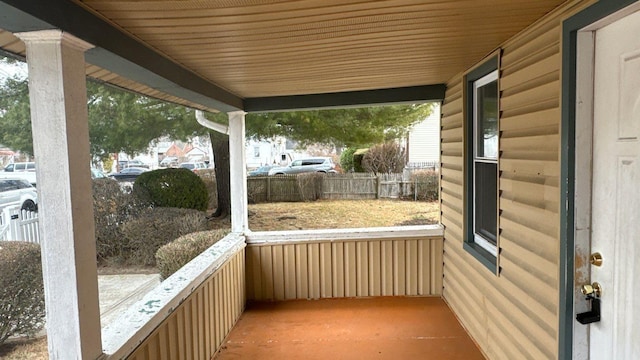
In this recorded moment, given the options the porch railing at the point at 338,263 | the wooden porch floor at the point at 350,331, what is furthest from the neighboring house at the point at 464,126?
the porch railing at the point at 338,263

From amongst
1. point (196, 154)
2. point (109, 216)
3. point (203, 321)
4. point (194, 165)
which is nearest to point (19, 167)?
point (203, 321)

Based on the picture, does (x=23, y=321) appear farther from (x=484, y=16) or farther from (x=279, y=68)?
(x=484, y=16)

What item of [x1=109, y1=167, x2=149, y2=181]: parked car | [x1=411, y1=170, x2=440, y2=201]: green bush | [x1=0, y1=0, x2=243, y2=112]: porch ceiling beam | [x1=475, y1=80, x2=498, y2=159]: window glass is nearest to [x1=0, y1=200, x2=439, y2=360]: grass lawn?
[x1=411, y1=170, x2=440, y2=201]: green bush

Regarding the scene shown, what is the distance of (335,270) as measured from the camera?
4.32 m

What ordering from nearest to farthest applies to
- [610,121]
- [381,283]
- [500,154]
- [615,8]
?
[615,8], [610,121], [500,154], [381,283]

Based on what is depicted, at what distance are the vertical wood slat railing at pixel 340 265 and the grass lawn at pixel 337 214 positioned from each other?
7.83 ft

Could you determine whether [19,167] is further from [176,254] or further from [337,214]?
[337,214]

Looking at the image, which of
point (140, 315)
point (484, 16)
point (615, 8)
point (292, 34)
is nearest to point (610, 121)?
point (615, 8)

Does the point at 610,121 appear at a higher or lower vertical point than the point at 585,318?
higher

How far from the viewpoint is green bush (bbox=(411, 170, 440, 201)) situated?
839 cm

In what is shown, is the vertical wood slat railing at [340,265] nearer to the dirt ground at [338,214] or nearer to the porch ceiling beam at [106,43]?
the porch ceiling beam at [106,43]

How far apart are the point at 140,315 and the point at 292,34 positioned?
69.6 inches

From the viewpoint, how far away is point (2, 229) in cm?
209

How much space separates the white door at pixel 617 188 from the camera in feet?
4.89
